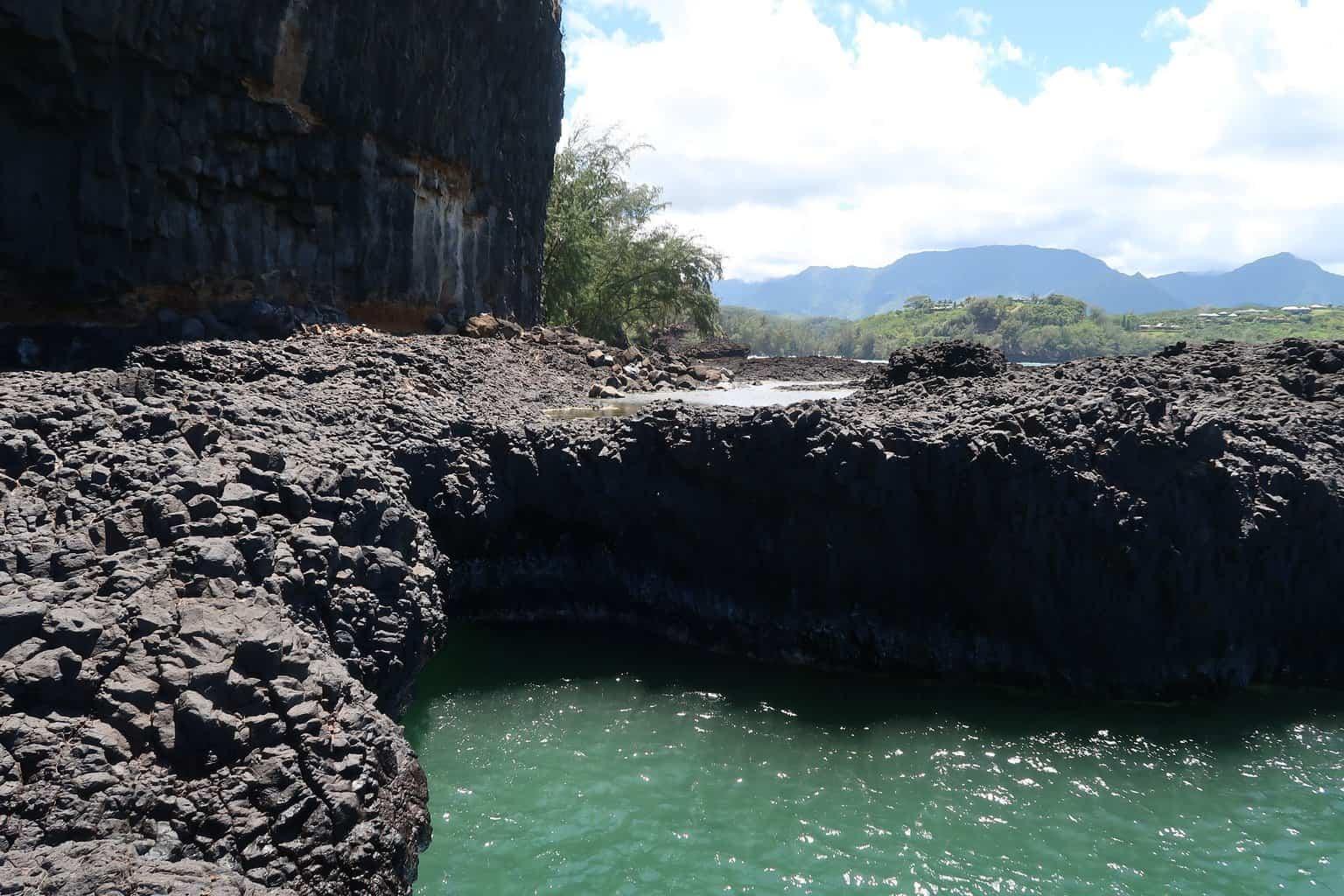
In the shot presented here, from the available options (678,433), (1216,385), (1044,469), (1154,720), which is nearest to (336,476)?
(678,433)

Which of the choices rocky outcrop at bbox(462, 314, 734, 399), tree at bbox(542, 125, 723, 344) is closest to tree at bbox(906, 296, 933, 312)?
tree at bbox(542, 125, 723, 344)

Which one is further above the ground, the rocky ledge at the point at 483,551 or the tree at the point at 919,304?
the tree at the point at 919,304

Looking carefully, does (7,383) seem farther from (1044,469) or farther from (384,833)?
(1044,469)

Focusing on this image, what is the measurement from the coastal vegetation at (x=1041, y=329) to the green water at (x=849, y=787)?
62.2 metres

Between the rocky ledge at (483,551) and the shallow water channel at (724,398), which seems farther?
the shallow water channel at (724,398)

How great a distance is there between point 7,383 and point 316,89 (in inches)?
457

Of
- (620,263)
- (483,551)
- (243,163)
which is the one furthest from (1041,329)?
(483,551)

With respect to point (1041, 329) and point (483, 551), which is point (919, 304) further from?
point (483, 551)

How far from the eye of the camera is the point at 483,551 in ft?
41.5

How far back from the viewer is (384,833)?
6.04 metres

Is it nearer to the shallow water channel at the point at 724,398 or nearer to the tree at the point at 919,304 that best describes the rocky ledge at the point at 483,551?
the shallow water channel at the point at 724,398

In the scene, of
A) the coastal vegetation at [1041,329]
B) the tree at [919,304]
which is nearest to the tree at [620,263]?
the coastal vegetation at [1041,329]

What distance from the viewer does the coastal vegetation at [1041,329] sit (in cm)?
7636

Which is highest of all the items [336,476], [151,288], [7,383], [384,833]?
[151,288]
